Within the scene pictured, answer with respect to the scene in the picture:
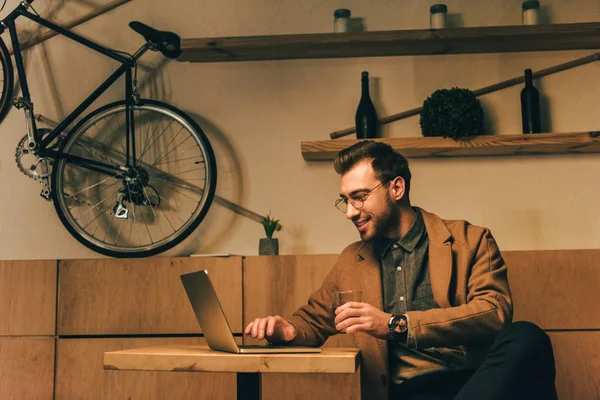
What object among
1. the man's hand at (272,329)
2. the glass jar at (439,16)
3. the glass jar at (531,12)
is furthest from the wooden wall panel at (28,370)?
the glass jar at (531,12)

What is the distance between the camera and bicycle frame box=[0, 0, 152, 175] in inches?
139

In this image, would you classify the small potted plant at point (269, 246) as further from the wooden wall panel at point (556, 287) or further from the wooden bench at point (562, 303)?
the wooden wall panel at point (556, 287)

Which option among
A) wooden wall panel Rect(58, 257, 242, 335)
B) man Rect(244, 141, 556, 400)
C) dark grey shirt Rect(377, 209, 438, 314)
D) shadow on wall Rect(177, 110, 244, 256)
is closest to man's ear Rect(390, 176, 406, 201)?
man Rect(244, 141, 556, 400)

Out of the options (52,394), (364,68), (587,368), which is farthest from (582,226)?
(52,394)

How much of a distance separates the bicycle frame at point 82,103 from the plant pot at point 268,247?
2.43ft

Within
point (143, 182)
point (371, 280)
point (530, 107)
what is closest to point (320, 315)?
point (371, 280)

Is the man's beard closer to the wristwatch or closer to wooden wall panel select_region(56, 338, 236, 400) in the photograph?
the wristwatch

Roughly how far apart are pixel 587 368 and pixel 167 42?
241 centimetres

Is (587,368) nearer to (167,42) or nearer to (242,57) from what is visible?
(242,57)

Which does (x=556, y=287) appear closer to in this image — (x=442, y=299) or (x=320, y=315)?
(x=442, y=299)

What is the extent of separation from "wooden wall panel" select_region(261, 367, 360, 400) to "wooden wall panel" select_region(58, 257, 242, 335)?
0.29 metres

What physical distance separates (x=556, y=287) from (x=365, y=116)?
3.83 ft

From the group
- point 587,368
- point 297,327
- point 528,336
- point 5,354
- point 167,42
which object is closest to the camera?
point 528,336

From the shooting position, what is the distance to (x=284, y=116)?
3.68 meters
